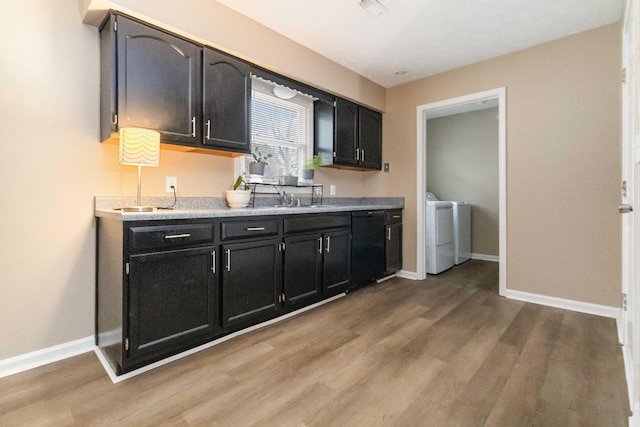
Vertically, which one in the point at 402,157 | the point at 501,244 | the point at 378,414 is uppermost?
the point at 402,157

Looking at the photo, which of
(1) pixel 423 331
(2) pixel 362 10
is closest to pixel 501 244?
(1) pixel 423 331

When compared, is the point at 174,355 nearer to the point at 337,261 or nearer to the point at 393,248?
the point at 337,261

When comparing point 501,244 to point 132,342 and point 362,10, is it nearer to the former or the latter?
point 362,10

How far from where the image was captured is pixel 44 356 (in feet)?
6.05

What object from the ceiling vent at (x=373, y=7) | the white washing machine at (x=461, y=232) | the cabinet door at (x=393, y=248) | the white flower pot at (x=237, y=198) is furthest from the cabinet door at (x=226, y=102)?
the white washing machine at (x=461, y=232)

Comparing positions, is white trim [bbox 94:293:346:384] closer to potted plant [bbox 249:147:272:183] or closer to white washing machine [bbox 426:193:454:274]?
potted plant [bbox 249:147:272:183]

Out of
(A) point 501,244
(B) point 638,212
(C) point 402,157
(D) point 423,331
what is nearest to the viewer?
(B) point 638,212

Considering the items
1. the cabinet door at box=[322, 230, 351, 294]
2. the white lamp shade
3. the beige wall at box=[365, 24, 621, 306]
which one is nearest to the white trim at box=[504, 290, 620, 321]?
the beige wall at box=[365, 24, 621, 306]

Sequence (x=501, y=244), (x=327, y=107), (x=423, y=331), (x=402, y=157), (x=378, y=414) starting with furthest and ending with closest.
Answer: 1. (x=402, y=157)
2. (x=327, y=107)
3. (x=501, y=244)
4. (x=423, y=331)
5. (x=378, y=414)

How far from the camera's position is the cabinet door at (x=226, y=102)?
2271mm

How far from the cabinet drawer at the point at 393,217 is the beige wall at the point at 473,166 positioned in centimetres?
195

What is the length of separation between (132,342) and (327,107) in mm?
2840

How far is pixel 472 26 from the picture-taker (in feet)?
8.64

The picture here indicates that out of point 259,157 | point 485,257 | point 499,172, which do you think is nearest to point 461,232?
point 485,257
